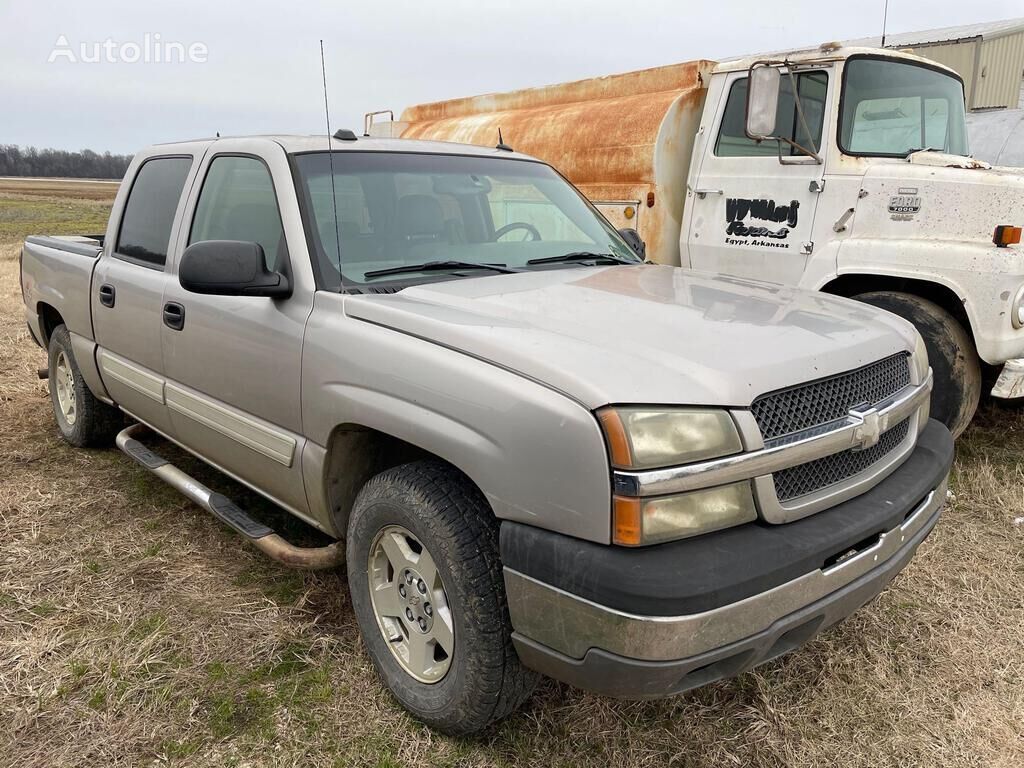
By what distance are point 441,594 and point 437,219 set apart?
1515 millimetres

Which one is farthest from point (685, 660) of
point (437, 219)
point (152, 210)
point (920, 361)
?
point (152, 210)

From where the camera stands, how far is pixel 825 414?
2.23 metres

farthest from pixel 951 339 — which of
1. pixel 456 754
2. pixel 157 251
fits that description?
pixel 157 251

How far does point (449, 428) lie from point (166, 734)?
137 centimetres

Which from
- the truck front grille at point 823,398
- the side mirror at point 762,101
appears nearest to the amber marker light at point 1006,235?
the side mirror at point 762,101

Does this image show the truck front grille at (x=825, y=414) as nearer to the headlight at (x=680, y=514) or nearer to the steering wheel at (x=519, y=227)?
the headlight at (x=680, y=514)

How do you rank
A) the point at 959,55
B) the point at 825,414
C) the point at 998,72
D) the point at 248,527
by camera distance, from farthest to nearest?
the point at 998,72, the point at 959,55, the point at 248,527, the point at 825,414

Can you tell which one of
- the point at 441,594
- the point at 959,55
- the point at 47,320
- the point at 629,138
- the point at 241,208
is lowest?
the point at 441,594

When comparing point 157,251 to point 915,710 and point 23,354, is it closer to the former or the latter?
point 915,710

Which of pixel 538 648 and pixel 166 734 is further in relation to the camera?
pixel 166 734

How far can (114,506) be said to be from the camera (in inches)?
164

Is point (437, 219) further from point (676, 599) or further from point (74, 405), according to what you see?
point (74, 405)

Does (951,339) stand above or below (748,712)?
above

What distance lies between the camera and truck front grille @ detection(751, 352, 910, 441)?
2.09m
